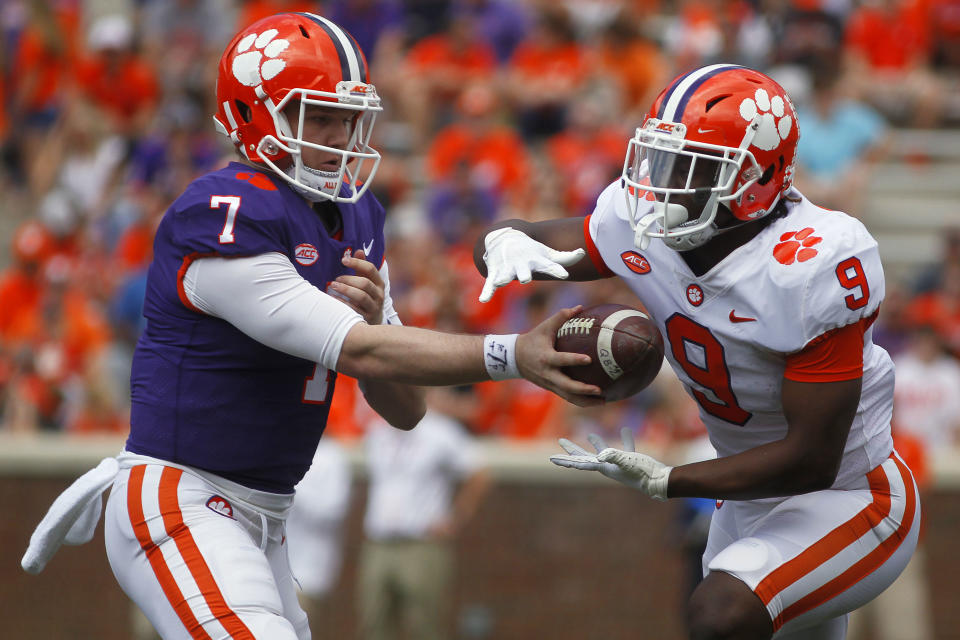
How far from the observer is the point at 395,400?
4102 millimetres

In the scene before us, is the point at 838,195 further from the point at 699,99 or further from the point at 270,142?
the point at 270,142

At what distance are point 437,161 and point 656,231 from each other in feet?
19.9

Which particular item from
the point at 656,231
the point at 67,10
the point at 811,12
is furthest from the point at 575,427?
the point at 67,10

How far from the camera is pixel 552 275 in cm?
354

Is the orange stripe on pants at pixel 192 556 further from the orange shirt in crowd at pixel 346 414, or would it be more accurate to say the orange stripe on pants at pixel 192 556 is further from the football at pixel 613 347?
the orange shirt in crowd at pixel 346 414

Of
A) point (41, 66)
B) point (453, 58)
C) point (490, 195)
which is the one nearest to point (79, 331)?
point (490, 195)

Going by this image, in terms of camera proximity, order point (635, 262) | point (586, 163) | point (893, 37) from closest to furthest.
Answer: point (635, 262)
point (586, 163)
point (893, 37)

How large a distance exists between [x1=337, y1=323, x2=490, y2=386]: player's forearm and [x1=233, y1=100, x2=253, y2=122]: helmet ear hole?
758 mm

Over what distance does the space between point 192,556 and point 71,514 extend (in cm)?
47

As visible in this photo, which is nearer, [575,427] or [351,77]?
[351,77]

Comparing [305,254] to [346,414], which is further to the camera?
[346,414]

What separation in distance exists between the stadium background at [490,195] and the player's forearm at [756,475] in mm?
3427

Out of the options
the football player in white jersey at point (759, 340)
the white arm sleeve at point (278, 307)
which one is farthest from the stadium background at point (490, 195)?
the white arm sleeve at point (278, 307)

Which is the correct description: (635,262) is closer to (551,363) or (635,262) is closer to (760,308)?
(760,308)
